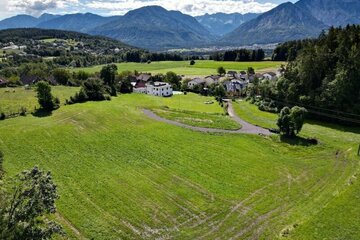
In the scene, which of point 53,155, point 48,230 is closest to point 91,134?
point 53,155

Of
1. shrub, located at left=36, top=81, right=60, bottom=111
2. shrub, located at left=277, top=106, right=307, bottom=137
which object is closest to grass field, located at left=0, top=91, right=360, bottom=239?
shrub, located at left=277, top=106, right=307, bottom=137

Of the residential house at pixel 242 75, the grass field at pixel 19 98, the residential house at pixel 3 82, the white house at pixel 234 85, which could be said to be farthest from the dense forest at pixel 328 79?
the residential house at pixel 3 82

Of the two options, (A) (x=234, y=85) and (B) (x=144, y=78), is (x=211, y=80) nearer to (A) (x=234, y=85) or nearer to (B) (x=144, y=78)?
(A) (x=234, y=85)

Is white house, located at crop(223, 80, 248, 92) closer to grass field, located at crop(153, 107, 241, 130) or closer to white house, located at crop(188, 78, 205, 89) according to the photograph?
white house, located at crop(188, 78, 205, 89)

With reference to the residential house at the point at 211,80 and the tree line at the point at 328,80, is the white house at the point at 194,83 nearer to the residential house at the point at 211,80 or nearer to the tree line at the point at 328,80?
the residential house at the point at 211,80

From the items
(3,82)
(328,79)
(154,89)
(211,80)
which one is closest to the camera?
(328,79)

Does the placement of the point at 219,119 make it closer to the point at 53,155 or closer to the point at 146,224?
the point at 53,155

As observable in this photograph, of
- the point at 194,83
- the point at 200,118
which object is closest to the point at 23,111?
the point at 200,118
